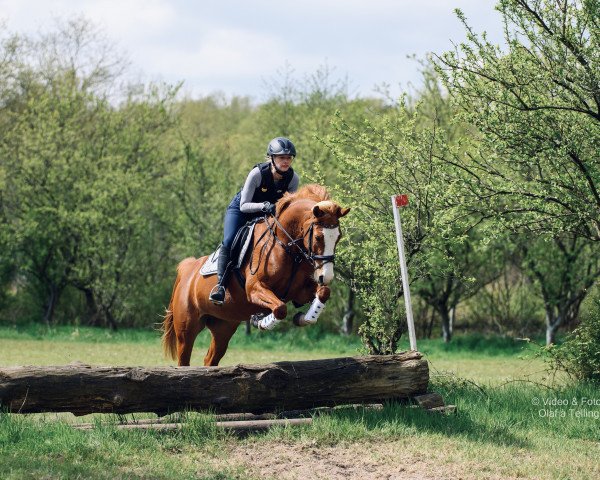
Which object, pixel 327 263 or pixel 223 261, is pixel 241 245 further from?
pixel 327 263

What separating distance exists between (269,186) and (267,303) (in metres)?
1.64

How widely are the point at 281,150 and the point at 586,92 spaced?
13.5 feet

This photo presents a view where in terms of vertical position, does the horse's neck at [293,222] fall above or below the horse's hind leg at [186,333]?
above

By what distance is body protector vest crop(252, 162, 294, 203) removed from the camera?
31.1ft

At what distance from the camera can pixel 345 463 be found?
735cm

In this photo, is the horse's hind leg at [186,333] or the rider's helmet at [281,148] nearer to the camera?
the rider's helmet at [281,148]

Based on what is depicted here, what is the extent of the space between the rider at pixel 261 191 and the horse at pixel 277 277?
0.53 feet

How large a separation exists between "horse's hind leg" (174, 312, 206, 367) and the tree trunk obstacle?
2172 mm

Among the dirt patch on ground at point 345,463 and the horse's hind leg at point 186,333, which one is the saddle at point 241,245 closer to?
the horse's hind leg at point 186,333

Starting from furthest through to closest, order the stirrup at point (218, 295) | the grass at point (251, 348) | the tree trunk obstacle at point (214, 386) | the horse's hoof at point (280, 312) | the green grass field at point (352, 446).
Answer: the grass at point (251, 348), the stirrup at point (218, 295), the horse's hoof at point (280, 312), the tree trunk obstacle at point (214, 386), the green grass field at point (352, 446)

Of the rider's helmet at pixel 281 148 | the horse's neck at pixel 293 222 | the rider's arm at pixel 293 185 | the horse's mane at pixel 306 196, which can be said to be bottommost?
the horse's neck at pixel 293 222

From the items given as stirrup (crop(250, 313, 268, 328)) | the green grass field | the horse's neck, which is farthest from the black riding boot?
the green grass field

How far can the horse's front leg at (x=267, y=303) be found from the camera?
833cm

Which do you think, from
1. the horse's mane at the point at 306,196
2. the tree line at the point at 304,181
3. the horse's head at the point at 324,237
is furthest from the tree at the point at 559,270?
the horse's head at the point at 324,237
